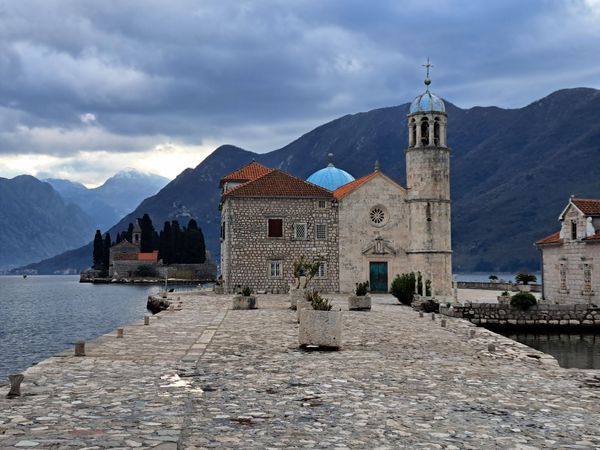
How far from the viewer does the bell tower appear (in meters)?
46.1

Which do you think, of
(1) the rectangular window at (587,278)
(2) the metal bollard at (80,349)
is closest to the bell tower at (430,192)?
(1) the rectangular window at (587,278)

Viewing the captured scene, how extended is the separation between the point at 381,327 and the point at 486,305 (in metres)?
14.6

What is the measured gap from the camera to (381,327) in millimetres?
Result: 22562

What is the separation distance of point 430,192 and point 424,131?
4.27 m

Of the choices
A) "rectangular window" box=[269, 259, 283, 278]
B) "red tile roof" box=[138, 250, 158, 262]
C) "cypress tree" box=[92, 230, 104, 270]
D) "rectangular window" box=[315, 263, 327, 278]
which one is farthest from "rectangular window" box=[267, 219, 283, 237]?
"cypress tree" box=[92, 230, 104, 270]

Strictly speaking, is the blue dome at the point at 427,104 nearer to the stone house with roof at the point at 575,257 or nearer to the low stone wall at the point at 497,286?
the stone house with roof at the point at 575,257

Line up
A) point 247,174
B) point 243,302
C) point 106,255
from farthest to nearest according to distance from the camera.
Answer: point 106,255 → point 247,174 → point 243,302

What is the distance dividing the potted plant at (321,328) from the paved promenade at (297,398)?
0.44 metres

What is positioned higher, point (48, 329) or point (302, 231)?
point (302, 231)

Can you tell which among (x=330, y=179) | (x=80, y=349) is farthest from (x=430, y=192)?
(x=80, y=349)

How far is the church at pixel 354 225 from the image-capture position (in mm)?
46344

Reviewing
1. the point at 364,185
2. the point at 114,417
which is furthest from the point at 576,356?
the point at 364,185

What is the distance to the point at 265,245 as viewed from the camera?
154ft

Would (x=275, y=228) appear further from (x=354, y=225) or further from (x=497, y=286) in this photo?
(x=497, y=286)
